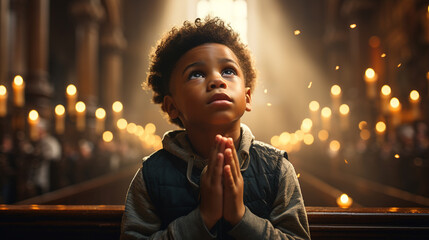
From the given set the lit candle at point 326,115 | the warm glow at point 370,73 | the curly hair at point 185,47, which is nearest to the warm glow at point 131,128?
the lit candle at point 326,115

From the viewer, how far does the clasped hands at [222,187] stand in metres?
0.96

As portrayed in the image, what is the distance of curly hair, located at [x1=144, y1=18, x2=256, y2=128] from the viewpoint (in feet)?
4.02

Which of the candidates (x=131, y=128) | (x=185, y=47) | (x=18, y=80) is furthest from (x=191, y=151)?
(x=131, y=128)

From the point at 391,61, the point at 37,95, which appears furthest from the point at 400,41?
the point at 37,95

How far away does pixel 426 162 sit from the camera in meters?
5.65

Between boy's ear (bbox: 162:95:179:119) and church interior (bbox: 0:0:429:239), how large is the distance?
1.02 ft

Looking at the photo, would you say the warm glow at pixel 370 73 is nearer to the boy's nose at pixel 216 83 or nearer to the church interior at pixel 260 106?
the church interior at pixel 260 106

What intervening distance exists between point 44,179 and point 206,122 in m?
6.17

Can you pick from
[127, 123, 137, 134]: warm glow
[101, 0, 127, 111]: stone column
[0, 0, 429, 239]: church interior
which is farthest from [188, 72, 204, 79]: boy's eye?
[101, 0, 127, 111]: stone column

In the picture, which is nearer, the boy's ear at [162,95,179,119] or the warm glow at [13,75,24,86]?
the boy's ear at [162,95,179,119]

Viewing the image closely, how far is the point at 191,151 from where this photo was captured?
3.88 ft

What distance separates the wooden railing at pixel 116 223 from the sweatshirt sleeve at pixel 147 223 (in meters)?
0.24

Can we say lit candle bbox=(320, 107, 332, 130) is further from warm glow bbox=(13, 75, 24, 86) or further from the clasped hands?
the clasped hands

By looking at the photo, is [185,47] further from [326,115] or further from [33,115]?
[326,115]
